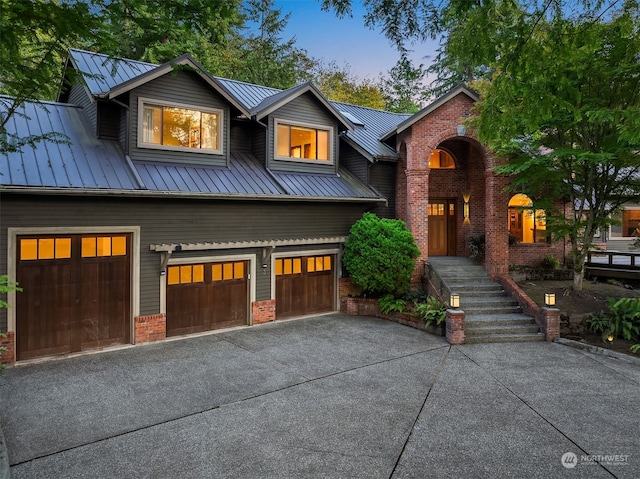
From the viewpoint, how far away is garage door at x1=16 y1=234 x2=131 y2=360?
9.37 metres

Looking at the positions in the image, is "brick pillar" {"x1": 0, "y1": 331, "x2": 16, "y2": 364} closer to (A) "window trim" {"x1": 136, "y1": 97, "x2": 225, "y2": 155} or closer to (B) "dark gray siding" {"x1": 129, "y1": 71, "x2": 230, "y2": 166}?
(B) "dark gray siding" {"x1": 129, "y1": 71, "x2": 230, "y2": 166}

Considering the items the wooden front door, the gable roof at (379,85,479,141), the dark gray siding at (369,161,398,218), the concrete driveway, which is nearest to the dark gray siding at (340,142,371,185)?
→ the dark gray siding at (369,161,398,218)

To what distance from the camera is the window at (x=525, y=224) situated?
17938mm

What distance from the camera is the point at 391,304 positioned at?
13656mm

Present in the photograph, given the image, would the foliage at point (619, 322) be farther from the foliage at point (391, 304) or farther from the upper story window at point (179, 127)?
the upper story window at point (179, 127)

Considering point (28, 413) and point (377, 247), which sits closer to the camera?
point (28, 413)

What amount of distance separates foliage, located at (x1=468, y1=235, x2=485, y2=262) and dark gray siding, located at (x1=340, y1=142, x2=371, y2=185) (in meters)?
5.06

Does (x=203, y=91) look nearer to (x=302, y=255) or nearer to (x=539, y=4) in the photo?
(x=302, y=255)

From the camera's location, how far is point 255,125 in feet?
46.9

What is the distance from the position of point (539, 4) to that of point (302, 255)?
9518 mm

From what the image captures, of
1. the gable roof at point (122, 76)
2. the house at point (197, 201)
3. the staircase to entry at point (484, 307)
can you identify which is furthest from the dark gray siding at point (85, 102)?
the staircase to entry at point (484, 307)

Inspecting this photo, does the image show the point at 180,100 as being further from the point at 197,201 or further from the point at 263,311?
the point at 263,311

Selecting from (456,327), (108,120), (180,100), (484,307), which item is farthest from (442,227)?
(108,120)

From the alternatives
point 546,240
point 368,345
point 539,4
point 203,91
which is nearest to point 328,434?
point 368,345
